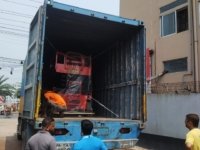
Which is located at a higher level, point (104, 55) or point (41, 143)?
point (104, 55)

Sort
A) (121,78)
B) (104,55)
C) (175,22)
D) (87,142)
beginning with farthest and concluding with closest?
(175,22) → (104,55) → (121,78) → (87,142)

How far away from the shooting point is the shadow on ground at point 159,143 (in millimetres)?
10836

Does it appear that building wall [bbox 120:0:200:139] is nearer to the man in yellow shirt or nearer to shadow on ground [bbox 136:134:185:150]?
shadow on ground [bbox 136:134:185:150]

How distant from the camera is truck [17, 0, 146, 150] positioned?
22.2 ft

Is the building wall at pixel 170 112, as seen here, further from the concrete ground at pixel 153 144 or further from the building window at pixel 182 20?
the building window at pixel 182 20

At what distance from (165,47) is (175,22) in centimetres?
121

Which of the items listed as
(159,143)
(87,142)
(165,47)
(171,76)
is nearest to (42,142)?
(87,142)

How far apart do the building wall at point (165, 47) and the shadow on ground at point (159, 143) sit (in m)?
2.10

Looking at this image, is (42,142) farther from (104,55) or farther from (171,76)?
(171,76)

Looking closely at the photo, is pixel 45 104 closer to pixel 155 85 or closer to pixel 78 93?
pixel 78 93

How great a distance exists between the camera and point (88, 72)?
9.00 metres

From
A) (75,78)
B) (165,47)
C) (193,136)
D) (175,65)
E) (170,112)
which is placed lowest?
(193,136)

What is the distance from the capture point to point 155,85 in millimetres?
14531

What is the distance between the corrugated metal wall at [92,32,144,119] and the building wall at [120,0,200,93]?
4.28 metres
